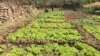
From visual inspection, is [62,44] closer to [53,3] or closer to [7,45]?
[7,45]

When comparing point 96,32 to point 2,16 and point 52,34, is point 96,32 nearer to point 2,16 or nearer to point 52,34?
point 52,34

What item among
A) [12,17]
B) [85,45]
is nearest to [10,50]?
[85,45]

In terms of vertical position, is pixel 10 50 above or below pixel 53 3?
above

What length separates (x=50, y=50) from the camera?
18.6m

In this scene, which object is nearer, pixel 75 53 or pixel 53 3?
pixel 75 53

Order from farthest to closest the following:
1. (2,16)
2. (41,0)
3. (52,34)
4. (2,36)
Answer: (41,0)
(2,16)
(52,34)
(2,36)

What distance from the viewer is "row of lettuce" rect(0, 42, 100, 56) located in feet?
57.7

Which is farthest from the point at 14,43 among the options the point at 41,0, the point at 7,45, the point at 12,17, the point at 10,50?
the point at 41,0

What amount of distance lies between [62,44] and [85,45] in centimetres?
190

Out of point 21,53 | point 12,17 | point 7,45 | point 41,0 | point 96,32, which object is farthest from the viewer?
point 41,0

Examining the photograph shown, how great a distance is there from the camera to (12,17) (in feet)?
116

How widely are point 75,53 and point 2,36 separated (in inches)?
309

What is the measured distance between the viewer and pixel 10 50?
18.4 metres

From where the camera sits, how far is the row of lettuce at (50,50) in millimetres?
17578
